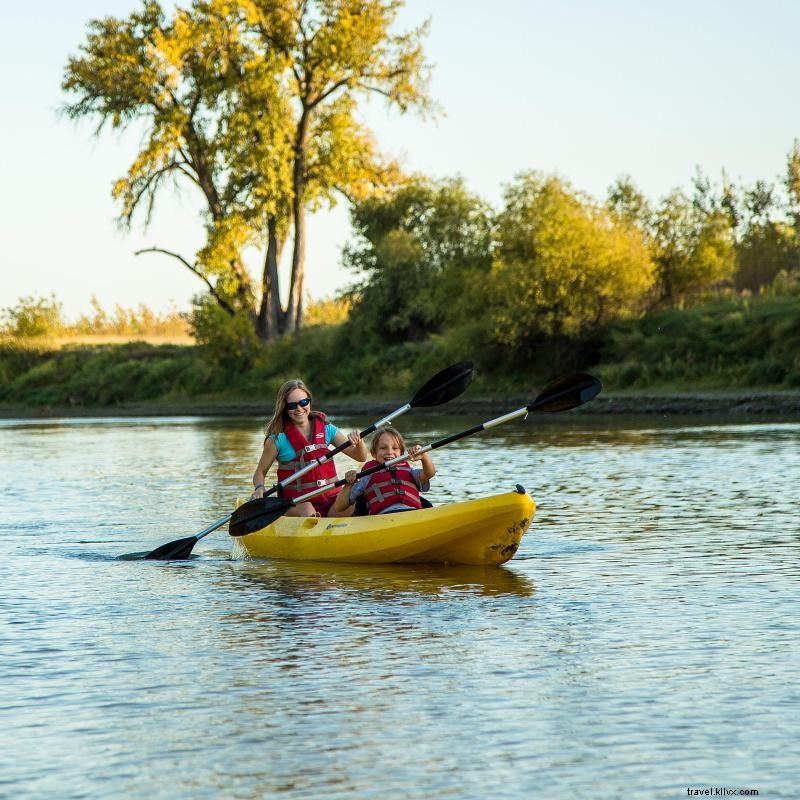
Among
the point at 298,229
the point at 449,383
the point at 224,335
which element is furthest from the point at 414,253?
the point at 449,383

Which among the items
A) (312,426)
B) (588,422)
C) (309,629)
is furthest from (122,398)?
(309,629)

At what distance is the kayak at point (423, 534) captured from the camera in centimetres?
1131

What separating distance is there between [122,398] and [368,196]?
13.2m

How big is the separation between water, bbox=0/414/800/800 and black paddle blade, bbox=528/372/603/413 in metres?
1.23

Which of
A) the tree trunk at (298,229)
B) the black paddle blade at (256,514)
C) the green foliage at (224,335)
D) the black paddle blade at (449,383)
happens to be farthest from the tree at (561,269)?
the black paddle blade at (256,514)

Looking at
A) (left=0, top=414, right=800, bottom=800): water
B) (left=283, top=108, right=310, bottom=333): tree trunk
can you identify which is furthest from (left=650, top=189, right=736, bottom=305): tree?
(left=0, top=414, right=800, bottom=800): water

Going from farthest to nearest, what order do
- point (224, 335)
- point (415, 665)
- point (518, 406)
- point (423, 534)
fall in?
point (224, 335) < point (518, 406) < point (423, 534) < point (415, 665)

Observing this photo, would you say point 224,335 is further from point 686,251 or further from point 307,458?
point 307,458

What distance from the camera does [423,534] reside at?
1157 cm

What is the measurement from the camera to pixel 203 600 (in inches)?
425

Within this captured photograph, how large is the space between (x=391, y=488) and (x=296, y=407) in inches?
44.2

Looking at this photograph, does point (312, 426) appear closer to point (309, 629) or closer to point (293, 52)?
point (309, 629)

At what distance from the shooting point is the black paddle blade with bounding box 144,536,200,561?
13.3m

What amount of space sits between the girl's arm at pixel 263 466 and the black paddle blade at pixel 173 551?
892mm
